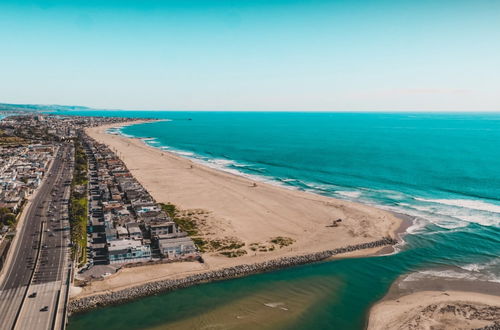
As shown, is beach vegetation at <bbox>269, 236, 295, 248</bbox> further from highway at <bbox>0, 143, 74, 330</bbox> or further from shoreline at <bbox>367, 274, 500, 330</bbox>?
highway at <bbox>0, 143, 74, 330</bbox>

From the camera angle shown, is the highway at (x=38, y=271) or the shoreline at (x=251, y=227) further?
the shoreline at (x=251, y=227)

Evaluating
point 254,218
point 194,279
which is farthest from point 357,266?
point 254,218

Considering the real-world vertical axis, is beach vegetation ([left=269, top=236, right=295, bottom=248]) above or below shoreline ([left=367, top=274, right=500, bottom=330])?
above

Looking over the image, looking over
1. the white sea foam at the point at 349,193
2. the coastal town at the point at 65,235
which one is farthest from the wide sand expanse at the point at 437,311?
the white sea foam at the point at 349,193

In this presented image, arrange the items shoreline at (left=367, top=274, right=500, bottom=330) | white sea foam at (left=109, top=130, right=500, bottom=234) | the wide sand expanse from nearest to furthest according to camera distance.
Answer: the wide sand expanse < shoreline at (left=367, top=274, right=500, bottom=330) < white sea foam at (left=109, top=130, right=500, bottom=234)

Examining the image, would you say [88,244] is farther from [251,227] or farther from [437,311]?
[437,311]

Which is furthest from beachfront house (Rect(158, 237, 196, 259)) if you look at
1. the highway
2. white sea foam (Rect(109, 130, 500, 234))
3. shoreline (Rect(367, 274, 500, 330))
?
white sea foam (Rect(109, 130, 500, 234))

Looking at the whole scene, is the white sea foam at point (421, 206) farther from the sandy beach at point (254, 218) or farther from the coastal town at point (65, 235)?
the coastal town at point (65, 235)

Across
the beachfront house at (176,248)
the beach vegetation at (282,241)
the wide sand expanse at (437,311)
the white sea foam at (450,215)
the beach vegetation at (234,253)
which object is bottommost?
the wide sand expanse at (437,311)
